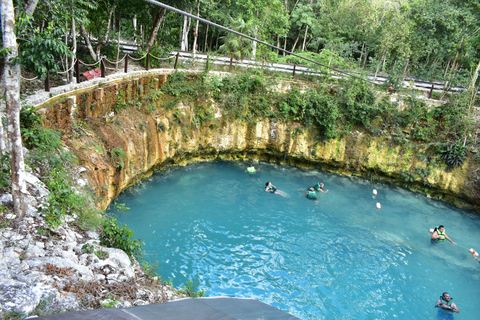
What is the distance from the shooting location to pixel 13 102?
5492mm

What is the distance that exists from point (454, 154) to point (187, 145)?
44.4ft

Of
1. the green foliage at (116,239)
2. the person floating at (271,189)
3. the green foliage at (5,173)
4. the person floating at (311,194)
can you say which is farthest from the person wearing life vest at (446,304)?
the green foliage at (5,173)

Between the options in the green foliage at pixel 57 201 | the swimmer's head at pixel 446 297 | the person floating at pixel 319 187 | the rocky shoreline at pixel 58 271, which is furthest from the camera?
the person floating at pixel 319 187

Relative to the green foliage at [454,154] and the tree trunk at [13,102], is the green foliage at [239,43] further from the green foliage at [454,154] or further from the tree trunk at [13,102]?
the tree trunk at [13,102]

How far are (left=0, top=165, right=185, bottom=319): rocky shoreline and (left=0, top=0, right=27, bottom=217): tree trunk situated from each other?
1.13 feet

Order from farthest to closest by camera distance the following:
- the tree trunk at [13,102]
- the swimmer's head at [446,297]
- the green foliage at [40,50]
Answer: the swimmer's head at [446,297] < the green foliage at [40,50] < the tree trunk at [13,102]

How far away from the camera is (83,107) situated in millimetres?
10352

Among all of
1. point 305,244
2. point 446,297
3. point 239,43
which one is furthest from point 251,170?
point 446,297

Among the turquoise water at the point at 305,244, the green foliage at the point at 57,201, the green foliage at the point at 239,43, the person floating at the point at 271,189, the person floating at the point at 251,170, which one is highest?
the green foliage at the point at 239,43

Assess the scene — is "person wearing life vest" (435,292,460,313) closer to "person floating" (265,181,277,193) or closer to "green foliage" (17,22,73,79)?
"person floating" (265,181,277,193)

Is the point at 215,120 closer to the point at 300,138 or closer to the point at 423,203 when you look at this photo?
the point at 300,138

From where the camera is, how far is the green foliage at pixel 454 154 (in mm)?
16281

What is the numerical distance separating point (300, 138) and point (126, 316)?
15402 mm

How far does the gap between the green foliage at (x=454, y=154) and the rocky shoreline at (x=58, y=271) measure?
15955mm
